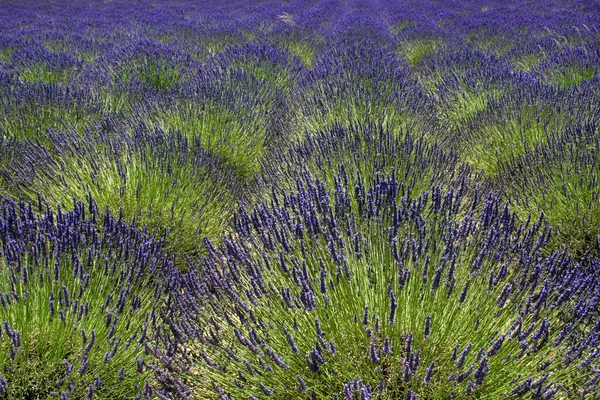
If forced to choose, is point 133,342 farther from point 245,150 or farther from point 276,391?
point 245,150

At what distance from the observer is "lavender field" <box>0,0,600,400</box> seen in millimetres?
1518

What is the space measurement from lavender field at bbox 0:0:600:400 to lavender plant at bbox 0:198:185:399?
10mm

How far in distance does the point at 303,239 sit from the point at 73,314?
924 millimetres

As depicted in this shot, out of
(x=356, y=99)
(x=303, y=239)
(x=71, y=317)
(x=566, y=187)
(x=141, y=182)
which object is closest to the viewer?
(x=71, y=317)

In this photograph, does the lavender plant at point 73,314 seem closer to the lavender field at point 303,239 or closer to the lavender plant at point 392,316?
the lavender field at point 303,239

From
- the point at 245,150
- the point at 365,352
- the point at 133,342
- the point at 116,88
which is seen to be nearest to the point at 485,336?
the point at 365,352

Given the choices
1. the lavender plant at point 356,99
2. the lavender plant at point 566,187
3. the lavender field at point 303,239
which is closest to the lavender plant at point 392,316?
the lavender field at point 303,239

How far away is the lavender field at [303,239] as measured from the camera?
152 centimetres

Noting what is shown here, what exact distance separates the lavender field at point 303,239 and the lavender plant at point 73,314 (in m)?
0.01

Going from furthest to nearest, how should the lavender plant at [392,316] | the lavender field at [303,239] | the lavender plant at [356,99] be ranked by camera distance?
the lavender plant at [356,99] → the lavender field at [303,239] → the lavender plant at [392,316]

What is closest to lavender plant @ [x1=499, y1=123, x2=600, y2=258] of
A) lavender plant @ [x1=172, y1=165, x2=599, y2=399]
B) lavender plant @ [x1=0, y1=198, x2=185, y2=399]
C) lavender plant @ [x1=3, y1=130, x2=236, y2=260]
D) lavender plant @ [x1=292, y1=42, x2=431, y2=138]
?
lavender plant @ [x1=172, y1=165, x2=599, y2=399]

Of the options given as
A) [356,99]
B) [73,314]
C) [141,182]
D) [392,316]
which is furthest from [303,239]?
[356,99]

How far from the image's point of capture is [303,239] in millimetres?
1927

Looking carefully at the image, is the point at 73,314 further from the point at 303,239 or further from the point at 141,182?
the point at 141,182
